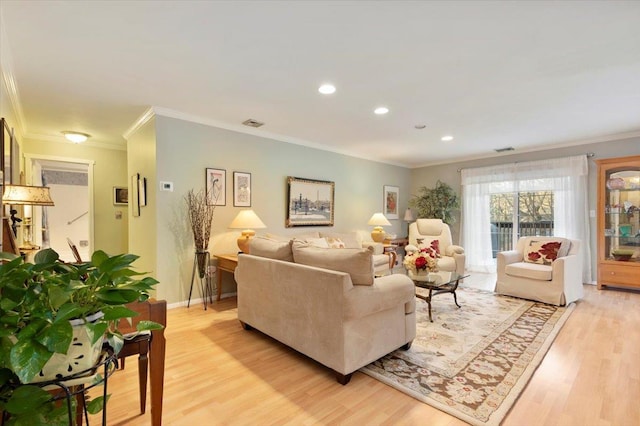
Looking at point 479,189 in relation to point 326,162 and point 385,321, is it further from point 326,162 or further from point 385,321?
point 385,321

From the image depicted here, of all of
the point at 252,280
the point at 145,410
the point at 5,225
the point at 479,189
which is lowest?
the point at 145,410

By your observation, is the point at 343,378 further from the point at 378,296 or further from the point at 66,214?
the point at 66,214

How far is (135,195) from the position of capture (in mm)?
4320

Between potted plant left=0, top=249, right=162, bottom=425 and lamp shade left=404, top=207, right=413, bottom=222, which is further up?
lamp shade left=404, top=207, right=413, bottom=222

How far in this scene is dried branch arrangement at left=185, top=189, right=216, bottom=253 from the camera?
3787mm

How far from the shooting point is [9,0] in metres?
1.82

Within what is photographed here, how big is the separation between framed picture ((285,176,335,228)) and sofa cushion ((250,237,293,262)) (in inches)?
76.5

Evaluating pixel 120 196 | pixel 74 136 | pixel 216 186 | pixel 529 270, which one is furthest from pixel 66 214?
pixel 529 270

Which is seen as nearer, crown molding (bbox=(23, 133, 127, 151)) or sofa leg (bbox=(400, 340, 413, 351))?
sofa leg (bbox=(400, 340, 413, 351))

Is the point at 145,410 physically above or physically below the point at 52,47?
below

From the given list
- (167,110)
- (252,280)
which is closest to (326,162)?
(167,110)

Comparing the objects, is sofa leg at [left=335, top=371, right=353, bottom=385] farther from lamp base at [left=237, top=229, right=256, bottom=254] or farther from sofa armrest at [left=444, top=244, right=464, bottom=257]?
sofa armrest at [left=444, top=244, right=464, bottom=257]

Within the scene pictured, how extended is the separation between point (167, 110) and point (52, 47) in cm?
135

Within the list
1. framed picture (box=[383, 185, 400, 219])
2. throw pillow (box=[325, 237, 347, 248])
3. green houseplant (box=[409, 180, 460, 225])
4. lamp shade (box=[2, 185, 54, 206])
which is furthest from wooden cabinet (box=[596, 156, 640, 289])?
lamp shade (box=[2, 185, 54, 206])
